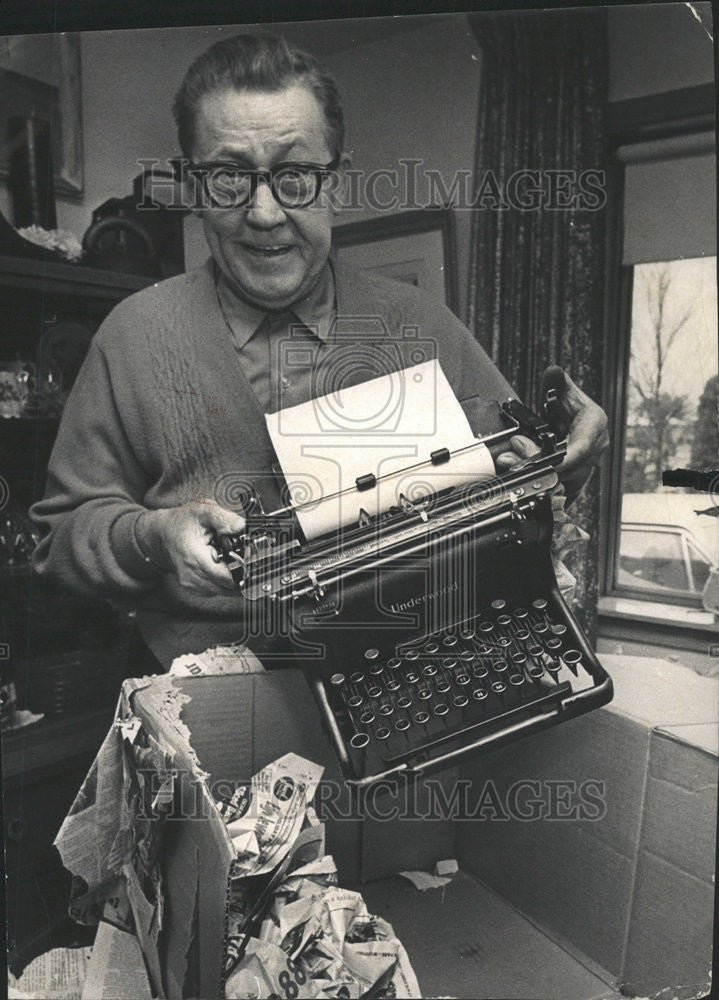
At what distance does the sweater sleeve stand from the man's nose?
1.09ft

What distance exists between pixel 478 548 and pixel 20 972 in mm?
1083

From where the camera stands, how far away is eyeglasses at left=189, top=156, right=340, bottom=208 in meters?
1.29

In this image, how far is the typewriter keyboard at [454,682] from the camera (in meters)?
1.28

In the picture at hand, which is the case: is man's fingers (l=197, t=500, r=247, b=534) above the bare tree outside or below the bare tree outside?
below

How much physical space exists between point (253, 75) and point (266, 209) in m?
0.21

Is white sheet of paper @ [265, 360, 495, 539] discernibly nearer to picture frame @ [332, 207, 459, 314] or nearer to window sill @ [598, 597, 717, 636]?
picture frame @ [332, 207, 459, 314]

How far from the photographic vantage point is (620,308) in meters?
1.37

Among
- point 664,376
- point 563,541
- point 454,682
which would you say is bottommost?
point 454,682

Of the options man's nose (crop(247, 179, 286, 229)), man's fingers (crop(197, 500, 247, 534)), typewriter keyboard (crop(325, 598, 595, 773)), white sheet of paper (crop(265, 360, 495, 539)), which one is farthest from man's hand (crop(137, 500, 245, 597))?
man's nose (crop(247, 179, 286, 229))

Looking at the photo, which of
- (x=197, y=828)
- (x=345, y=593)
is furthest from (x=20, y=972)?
(x=345, y=593)

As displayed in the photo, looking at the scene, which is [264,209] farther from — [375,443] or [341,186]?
[375,443]

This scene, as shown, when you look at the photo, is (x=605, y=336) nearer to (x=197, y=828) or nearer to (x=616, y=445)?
(x=616, y=445)

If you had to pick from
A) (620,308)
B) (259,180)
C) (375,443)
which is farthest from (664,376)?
(259,180)

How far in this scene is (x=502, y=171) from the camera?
1.33 metres
